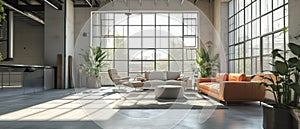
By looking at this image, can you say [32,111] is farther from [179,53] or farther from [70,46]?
[179,53]

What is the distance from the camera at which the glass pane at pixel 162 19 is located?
43.5 ft

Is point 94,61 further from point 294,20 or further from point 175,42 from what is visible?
point 294,20

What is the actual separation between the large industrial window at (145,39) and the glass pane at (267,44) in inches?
226

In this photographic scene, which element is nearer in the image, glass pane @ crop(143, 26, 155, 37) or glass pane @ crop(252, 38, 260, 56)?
glass pane @ crop(252, 38, 260, 56)

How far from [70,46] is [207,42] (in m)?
6.13

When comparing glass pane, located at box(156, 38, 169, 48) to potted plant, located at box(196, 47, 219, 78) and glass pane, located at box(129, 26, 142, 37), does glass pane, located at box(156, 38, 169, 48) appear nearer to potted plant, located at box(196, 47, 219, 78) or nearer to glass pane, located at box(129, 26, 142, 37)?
glass pane, located at box(129, 26, 142, 37)

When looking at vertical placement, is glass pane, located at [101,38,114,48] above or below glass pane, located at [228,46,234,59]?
above

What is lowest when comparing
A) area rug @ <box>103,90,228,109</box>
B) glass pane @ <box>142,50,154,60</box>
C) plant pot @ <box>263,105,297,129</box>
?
area rug @ <box>103,90,228,109</box>

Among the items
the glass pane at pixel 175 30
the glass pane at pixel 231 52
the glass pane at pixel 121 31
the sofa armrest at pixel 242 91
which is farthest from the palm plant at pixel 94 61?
the sofa armrest at pixel 242 91

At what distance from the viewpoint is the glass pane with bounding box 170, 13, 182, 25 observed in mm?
13344

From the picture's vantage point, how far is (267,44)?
24.0ft

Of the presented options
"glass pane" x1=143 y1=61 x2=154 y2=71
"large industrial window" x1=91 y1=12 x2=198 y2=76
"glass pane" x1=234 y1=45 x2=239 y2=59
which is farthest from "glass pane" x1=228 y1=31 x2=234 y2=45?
"glass pane" x1=143 y1=61 x2=154 y2=71

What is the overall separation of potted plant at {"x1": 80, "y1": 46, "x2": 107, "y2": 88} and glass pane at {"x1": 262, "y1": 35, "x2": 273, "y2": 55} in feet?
22.4

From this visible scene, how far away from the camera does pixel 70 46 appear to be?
12.1m
